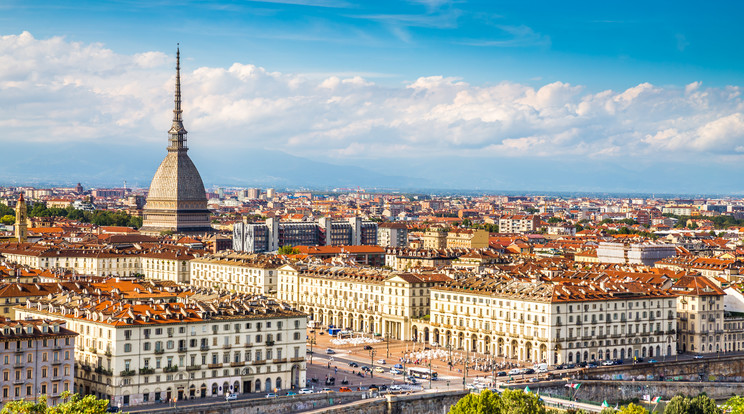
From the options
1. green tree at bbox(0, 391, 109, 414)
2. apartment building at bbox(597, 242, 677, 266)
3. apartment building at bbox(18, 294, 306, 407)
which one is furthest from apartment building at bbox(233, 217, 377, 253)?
green tree at bbox(0, 391, 109, 414)

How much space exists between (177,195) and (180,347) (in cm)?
12471

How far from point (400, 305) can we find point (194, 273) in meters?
39.3

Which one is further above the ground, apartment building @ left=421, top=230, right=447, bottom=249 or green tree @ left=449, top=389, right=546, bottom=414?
apartment building @ left=421, top=230, right=447, bottom=249

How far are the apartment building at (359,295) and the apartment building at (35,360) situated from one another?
4110 cm

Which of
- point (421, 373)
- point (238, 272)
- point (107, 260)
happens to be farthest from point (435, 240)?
point (421, 373)

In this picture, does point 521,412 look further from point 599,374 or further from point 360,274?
point 360,274

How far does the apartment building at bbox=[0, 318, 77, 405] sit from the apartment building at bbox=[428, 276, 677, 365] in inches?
1417

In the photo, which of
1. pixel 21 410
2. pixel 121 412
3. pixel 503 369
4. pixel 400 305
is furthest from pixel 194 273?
pixel 21 410

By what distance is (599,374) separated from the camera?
80.2 meters

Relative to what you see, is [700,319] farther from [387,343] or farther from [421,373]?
[421,373]

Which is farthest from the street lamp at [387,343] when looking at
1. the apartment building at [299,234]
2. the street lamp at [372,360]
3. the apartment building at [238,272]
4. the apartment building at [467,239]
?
the apartment building at [467,239]

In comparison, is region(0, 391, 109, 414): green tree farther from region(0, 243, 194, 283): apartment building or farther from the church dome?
the church dome

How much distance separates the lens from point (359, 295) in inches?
4154

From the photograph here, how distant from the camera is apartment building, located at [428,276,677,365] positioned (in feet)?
276
